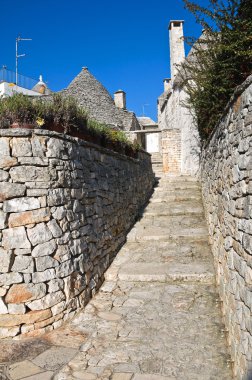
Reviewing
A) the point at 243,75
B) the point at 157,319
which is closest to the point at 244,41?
the point at 243,75

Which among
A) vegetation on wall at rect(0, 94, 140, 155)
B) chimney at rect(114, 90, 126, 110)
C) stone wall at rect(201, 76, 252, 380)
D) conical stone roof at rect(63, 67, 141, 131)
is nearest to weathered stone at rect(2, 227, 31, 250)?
vegetation on wall at rect(0, 94, 140, 155)

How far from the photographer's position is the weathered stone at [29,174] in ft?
11.9

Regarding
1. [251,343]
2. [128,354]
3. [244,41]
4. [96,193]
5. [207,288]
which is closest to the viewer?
[251,343]

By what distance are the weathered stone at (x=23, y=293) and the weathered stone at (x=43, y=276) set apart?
2.3 inches

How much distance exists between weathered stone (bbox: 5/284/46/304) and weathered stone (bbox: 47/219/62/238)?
0.62m

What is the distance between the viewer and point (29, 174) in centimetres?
367

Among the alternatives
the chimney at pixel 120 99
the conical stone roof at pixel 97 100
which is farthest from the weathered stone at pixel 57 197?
the chimney at pixel 120 99

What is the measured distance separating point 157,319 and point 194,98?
5.40m

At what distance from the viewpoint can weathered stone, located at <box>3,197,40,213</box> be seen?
3.56m

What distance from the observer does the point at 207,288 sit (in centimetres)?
451

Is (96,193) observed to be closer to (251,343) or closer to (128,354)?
(128,354)

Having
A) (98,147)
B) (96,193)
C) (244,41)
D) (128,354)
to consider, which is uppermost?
(244,41)

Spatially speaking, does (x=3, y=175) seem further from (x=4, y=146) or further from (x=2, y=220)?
(x=2, y=220)

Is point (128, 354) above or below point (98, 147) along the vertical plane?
below
